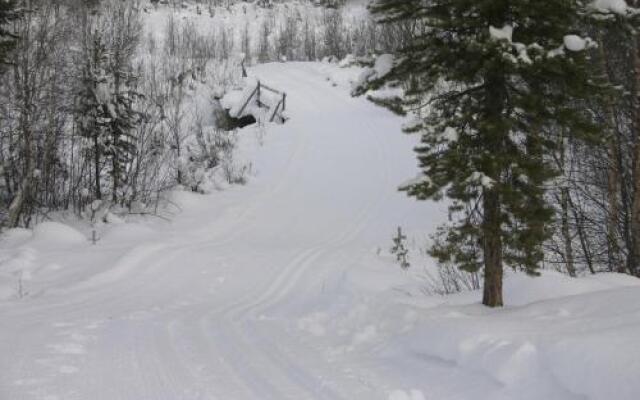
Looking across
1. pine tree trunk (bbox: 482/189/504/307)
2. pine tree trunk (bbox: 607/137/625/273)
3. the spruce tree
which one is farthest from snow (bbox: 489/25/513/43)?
pine tree trunk (bbox: 607/137/625/273)

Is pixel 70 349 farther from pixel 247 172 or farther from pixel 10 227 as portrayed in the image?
pixel 247 172

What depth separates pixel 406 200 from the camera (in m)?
19.0

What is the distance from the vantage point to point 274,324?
7234 millimetres

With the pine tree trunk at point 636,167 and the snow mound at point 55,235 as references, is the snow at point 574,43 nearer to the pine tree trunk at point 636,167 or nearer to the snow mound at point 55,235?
the pine tree trunk at point 636,167

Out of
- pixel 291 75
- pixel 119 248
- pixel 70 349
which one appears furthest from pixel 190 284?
pixel 291 75

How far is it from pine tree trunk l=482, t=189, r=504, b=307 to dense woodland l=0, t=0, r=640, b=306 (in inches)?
0.7

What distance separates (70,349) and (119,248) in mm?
5973

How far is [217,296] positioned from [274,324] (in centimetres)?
213

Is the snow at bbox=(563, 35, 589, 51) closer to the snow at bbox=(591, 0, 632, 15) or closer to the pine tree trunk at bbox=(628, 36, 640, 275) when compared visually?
the snow at bbox=(591, 0, 632, 15)

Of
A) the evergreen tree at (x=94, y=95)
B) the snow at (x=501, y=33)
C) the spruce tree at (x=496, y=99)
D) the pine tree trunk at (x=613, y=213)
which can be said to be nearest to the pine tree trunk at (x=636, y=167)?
the pine tree trunk at (x=613, y=213)

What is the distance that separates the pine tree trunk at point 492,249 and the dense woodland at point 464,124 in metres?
0.02

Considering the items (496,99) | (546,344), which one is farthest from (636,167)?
(546,344)

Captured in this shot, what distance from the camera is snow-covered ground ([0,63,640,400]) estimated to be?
452 centimetres

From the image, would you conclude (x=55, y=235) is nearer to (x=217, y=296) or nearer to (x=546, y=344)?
(x=217, y=296)
